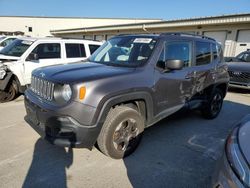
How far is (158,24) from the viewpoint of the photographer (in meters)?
20.0

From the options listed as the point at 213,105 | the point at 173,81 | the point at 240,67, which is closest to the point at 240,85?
the point at 240,67

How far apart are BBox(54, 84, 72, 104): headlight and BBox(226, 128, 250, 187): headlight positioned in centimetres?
195

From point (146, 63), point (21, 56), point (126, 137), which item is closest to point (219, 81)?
point (146, 63)

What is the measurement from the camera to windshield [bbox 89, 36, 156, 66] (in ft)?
12.9

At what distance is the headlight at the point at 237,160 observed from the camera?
1620 mm

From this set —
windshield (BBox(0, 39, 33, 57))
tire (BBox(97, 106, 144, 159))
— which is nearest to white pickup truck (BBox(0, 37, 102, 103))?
windshield (BBox(0, 39, 33, 57))

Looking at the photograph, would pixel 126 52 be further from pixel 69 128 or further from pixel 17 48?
pixel 17 48

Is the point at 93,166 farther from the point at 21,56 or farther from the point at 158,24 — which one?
the point at 158,24

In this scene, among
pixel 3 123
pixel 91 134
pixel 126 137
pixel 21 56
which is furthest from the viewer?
pixel 21 56

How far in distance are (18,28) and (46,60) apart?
156 ft

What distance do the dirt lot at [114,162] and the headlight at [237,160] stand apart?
1291 mm

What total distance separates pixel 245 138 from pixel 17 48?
22.8 ft

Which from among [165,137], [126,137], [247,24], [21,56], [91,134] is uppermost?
[247,24]

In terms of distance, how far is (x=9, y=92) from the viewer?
21.7 ft
